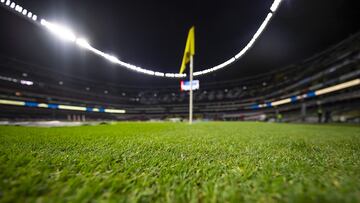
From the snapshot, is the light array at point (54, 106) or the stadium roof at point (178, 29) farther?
the light array at point (54, 106)

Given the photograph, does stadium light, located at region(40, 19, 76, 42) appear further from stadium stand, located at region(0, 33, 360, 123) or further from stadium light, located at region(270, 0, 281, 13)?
stadium light, located at region(270, 0, 281, 13)

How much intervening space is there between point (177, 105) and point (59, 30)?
24815 millimetres

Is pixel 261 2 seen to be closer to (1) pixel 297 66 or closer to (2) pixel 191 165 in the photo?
(2) pixel 191 165

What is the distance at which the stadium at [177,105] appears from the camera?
47 centimetres

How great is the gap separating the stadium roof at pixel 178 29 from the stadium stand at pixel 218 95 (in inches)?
93.9

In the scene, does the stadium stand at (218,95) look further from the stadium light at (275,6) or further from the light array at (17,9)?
the stadium light at (275,6)

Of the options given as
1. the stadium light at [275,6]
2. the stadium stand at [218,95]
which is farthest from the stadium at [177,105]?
the stadium stand at [218,95]

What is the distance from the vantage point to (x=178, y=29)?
11.1m

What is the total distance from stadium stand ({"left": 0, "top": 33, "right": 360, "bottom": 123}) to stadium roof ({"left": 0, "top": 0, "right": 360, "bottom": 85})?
7.83 ft

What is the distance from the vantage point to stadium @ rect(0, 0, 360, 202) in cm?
47

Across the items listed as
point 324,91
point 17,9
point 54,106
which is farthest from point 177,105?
point 17,9

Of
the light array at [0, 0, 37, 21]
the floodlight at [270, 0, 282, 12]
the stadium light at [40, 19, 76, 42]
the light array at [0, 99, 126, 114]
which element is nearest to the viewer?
the floodlight at [270, 0, 282, 12]

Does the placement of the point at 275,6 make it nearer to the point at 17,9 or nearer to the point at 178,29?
the point at 178,29

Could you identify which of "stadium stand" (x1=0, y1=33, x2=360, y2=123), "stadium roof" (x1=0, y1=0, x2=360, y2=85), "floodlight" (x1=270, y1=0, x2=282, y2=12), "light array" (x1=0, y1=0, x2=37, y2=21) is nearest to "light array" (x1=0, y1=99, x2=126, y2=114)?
"stadium stand" (x1=0, y1=33, x2=360, y2=123)
